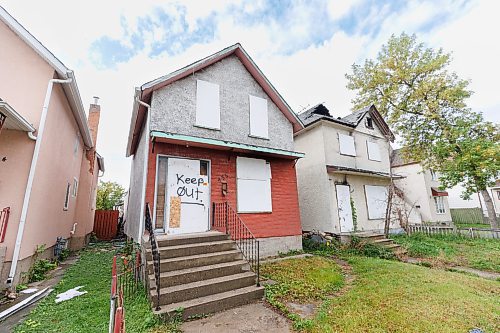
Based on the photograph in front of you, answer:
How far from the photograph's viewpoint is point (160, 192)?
6.83 meters

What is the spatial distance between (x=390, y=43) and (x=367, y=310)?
65.6 ft

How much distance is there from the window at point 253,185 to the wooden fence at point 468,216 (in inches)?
999

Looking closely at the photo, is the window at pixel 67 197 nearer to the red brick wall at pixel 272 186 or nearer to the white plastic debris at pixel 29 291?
the white plastic debris at pixel 29 291

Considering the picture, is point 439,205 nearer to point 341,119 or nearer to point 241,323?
point 341,119

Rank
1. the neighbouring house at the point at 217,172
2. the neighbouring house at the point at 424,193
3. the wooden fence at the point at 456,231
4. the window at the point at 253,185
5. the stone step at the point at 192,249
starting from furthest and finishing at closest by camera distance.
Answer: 1. the neighbouring house at the point at 424,193
2. the wooden fence at the point at 456,231
3. the window at the point at 253,185
4. the neighbouring house at the point at 217,172
5. the stone step at the point at 192,249

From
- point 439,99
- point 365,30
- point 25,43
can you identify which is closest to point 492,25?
point 365,30

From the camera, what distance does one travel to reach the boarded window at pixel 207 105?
25.6ft

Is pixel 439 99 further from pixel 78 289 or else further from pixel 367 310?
pixel 78 289

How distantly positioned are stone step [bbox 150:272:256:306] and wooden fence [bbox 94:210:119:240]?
14743 millimetres

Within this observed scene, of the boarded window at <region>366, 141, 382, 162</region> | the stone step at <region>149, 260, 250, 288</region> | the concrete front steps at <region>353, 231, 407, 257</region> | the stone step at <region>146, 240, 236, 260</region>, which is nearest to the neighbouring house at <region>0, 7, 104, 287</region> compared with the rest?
the stone step at <region>146, 240, 236, 260</region>

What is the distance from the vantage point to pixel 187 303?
4.05 metres

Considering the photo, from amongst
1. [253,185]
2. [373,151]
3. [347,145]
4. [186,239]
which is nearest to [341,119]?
[347,145]

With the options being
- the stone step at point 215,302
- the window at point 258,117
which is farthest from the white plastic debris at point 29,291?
the window at point 258,117

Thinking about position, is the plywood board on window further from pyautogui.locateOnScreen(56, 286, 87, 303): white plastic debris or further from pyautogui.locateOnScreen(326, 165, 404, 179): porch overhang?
pyautogui.locateOnScreen(326, 165, 404, 179): porch overhang
